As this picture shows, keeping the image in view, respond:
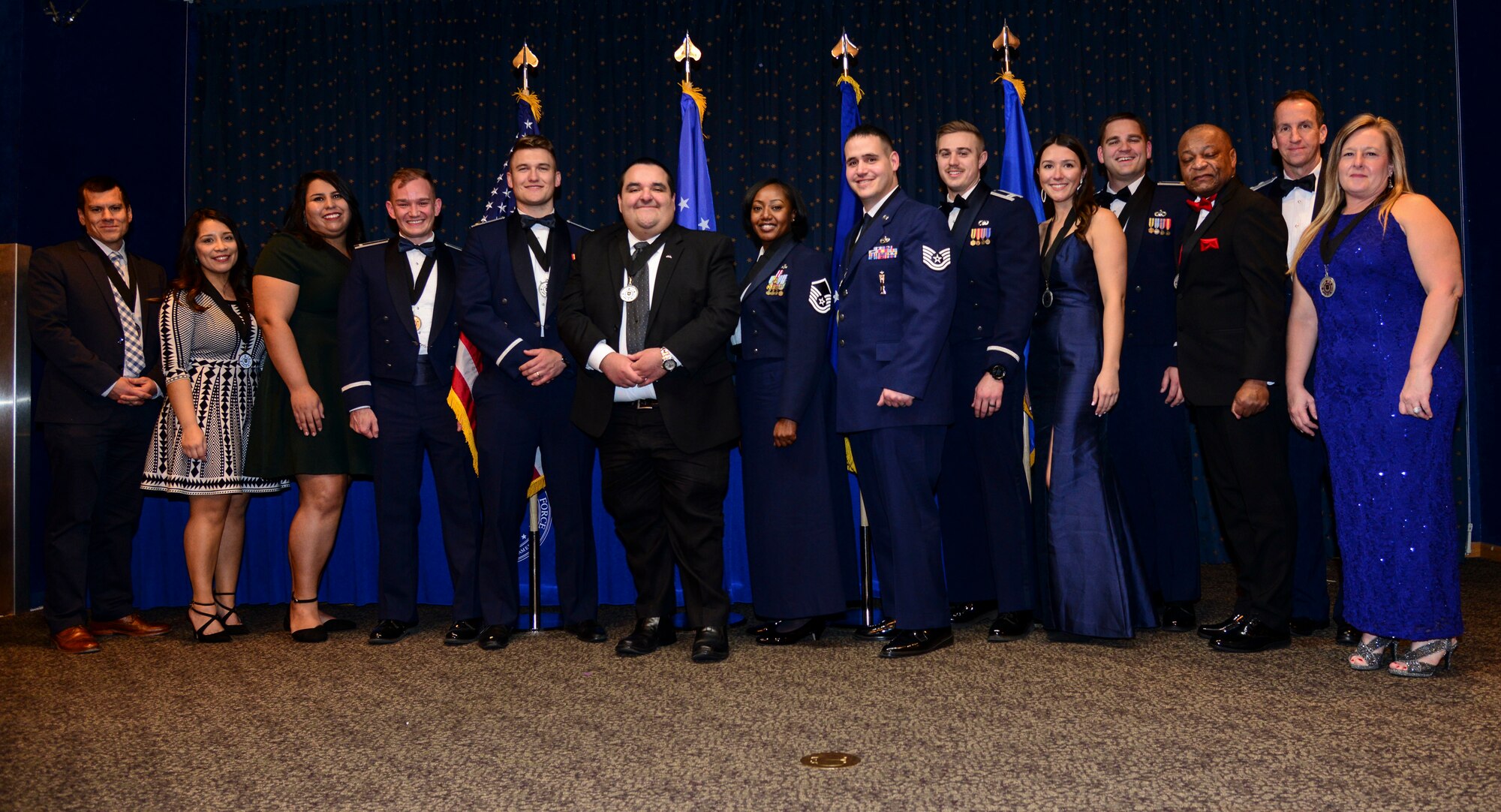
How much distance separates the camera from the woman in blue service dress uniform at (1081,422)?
3.59 m

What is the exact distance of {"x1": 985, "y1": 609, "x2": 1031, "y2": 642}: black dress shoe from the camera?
12.3 ft

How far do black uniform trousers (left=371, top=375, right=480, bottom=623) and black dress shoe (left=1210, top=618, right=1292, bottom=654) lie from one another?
2529mm

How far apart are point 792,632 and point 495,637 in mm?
1025

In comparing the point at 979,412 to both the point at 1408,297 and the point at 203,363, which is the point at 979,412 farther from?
the point at 203,363

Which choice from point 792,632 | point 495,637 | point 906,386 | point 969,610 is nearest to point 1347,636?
point 969,610

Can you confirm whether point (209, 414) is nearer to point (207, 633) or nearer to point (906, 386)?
point (207, 633)

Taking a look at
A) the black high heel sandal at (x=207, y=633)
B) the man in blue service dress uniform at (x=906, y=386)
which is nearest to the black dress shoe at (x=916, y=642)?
the man in blue service dress uniform at (x=906, y=386)

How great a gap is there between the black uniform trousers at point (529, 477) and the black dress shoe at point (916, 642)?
1.11 meters

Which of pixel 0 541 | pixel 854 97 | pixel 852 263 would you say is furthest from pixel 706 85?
pixel 0 541

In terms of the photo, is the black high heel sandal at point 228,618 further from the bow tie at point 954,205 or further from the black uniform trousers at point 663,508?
the bow tie at point 954,205

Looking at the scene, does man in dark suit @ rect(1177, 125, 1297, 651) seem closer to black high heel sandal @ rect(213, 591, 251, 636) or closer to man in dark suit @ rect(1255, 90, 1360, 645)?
man in dark suit @ rect(1255, 90, 1360, 645)

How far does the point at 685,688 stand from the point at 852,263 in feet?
4.95

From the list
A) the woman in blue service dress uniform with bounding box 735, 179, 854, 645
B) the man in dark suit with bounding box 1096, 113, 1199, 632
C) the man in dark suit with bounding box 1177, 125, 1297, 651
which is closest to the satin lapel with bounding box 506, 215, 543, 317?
the woman in blue service dress uniform with bounding box 735, 179, 854, 645

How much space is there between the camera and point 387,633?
13.1 ft
